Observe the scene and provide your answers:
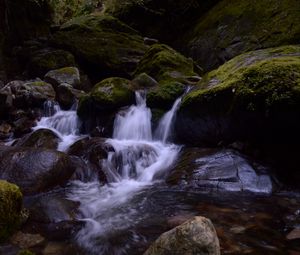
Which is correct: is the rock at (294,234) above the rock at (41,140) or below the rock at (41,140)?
below

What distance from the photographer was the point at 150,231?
430cm

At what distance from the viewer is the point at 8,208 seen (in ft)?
12.2

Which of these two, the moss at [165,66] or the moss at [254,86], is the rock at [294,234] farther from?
the moss at [165,66]

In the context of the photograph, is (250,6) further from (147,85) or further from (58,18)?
(58,18)

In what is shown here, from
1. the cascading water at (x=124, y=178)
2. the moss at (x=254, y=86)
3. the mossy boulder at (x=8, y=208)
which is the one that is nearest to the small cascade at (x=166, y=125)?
the cascading water at (x=124, y=178)

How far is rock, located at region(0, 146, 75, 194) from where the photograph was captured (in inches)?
231

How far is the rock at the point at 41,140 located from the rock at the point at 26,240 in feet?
13.4

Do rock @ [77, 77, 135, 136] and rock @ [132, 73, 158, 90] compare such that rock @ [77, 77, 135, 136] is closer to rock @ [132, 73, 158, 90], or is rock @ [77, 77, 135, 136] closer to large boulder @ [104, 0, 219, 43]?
rock @ [132, 73, 158, 90]

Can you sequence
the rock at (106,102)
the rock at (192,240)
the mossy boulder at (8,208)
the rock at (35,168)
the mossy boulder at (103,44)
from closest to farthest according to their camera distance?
the rock at (192,240), the mossy boulder at (8,208), the rock at (35,168), the rock at (106,102), the mossy boulder at (103,44)

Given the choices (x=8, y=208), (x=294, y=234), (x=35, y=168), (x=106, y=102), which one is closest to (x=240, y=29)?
(x=106, y=102)

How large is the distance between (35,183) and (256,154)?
3.51 metres

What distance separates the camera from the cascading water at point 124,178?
4.40 m

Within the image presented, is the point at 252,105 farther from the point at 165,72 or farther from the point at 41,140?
the point at 41,140

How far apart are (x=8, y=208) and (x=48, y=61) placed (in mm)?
10059
